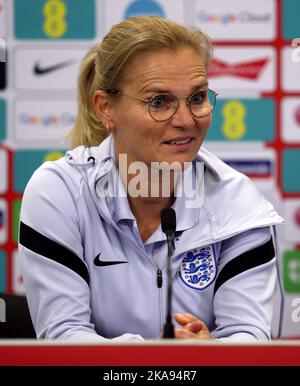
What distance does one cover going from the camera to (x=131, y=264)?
1.13 meters

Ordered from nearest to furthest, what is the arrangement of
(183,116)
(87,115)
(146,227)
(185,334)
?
(185,334) → (183,116) → (146,227) → (87,115)

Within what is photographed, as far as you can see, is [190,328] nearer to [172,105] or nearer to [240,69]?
[172,105]

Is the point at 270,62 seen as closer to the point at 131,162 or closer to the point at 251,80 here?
the point at 251,80

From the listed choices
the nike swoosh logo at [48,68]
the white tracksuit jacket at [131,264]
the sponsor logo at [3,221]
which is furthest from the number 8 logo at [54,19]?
the white tracksuit jacket at [131,264]

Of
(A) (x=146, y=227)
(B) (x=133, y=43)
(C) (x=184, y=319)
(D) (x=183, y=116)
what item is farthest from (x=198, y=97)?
(C) (x=184, y=319)

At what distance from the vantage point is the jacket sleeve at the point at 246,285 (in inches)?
43.5

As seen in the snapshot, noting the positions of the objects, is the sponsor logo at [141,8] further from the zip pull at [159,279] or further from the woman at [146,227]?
the zip pull at [159,279]

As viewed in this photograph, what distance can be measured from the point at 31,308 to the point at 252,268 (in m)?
0.42

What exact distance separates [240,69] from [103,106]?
107cm

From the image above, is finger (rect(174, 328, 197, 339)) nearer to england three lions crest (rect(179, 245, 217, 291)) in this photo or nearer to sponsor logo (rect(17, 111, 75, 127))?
england three lions crest (rect(179, 245, 217, 291))

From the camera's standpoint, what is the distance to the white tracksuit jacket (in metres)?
1.10

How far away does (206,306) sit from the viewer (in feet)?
3.76

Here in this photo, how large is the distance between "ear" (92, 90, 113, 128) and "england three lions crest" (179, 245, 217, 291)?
1.03 ft

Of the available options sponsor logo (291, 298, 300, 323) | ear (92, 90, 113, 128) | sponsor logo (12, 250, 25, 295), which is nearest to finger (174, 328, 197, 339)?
ear (92, 90, 113, 128)
